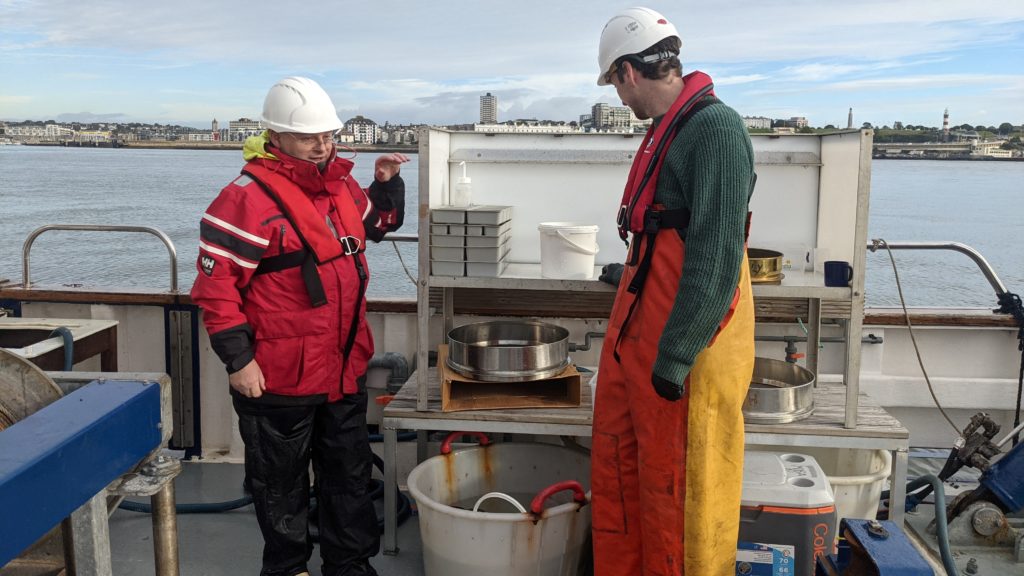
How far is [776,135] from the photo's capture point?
11.9 feet

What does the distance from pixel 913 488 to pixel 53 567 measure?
3.05 m

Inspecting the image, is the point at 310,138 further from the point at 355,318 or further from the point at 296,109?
the point at 355,318

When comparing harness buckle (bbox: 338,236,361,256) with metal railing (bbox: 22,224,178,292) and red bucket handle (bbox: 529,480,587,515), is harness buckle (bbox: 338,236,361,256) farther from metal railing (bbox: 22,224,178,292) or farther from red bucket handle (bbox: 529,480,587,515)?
metal railing (bbox: 22,224,178,292)

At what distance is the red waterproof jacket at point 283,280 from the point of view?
8.77ft

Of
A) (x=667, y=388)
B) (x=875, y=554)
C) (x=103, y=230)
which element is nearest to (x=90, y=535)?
(x=667, y=388)

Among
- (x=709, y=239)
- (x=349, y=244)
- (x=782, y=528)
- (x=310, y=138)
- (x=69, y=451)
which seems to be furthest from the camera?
(x=349, y=244)

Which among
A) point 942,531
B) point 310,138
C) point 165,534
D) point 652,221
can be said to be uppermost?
point 310,138

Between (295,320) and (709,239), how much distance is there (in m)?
1.39

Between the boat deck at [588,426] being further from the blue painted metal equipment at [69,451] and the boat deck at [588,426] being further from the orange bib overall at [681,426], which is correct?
the blue painted metal equipment at [69,451]

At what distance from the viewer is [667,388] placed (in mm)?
2236

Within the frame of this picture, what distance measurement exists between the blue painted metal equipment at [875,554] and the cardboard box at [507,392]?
110 centimetres

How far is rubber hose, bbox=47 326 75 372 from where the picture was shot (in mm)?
3296

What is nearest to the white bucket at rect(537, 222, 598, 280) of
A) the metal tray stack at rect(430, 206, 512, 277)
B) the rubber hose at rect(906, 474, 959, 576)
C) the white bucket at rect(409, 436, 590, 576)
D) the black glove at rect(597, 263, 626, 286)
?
the black glove at rect(597, 263, 626, 286)

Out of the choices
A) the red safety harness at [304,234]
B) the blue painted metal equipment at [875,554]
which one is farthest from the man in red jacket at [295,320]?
the blue painted metal equipment at [875,554]
